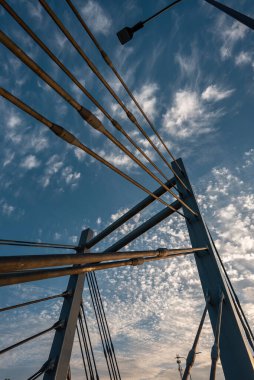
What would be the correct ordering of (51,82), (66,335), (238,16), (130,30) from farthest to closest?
(66,335) → (130,30) → (238,16) → (51,82)

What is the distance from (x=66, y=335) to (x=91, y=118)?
447 cm

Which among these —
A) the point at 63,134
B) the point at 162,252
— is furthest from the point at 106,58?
the point at 162,252

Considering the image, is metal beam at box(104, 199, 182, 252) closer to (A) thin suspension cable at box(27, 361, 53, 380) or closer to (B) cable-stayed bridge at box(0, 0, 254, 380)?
(B) cable-stayed bridge at box(0, 0, 254, 380)

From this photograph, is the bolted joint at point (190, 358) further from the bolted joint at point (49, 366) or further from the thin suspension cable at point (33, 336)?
the bolted joint at point (49, 366)

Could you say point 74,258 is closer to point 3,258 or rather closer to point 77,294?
point 3,258

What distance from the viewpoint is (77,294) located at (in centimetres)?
552

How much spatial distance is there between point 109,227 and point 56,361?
283 centimetres

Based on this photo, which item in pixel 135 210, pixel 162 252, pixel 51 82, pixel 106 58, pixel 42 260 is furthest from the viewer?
pixel 135 210

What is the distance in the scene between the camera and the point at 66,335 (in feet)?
16.0

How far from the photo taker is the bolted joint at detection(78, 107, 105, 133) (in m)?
2.27

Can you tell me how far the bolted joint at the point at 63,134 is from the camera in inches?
78.8

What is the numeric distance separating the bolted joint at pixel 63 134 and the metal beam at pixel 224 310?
3162 millimetres

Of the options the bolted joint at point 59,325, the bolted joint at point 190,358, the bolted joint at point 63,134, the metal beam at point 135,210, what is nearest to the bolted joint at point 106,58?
the bolted joint at point 63,134

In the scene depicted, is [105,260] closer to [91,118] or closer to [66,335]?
[91,118]
